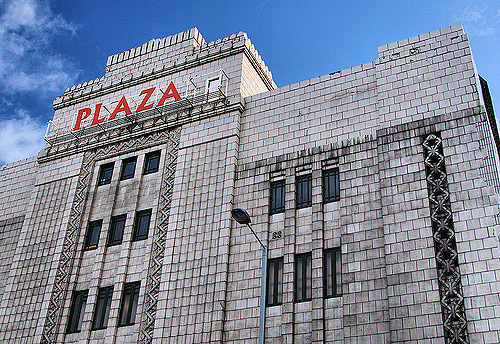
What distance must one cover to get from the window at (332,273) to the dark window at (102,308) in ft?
37.3

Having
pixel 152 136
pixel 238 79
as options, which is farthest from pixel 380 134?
pixel 152 136

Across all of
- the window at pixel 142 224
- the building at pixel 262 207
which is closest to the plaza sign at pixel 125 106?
the building at pixel 262 207

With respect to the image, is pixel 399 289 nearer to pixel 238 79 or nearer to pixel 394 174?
pixel 394 174

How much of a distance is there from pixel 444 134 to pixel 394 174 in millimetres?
2711

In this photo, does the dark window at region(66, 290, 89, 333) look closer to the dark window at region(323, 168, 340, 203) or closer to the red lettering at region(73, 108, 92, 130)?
the red lettering at region(73, 108, 92, 130)

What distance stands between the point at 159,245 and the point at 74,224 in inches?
255

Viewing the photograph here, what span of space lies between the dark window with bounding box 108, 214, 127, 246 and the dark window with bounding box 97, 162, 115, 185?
2.91 m

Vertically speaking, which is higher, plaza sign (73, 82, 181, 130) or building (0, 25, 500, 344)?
plaza sign (73, 82, 181, 130)

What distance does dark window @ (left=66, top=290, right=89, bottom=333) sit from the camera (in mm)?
29719

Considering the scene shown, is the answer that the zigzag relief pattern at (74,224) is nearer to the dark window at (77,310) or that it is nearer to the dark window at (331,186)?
the dark window at (77,310)

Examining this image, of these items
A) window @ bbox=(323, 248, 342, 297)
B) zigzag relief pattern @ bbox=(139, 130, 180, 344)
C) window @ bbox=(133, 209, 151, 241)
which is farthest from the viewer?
window @ bbox=(133, 209, 151, 241)

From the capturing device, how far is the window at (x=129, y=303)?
28312mm

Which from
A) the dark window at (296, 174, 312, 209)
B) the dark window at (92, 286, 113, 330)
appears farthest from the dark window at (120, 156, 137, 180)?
the dark window at (296, 174, 312, 209)

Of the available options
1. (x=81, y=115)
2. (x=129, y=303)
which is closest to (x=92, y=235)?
(x=129, y=303)
